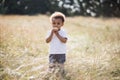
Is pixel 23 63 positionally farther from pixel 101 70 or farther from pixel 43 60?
pixel 101 70

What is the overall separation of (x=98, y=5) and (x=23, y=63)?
77.0ft

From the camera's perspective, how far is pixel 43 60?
5.45 metres

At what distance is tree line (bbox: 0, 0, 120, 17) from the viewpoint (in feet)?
87.4

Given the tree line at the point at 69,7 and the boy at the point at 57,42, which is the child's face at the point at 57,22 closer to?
the boy at the point at 57,42

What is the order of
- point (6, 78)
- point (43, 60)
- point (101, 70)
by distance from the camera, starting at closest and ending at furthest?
1. point (6, 78)
2. point (101, 70)
3. point (43, 60)

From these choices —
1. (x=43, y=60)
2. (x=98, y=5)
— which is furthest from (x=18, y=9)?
A: (x=43, y=60)

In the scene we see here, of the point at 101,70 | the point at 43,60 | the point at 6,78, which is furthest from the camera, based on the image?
the point at 43,60

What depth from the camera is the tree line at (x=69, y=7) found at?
87.4 feet

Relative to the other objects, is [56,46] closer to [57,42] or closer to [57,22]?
[57,42]

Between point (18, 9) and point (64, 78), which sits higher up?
point (64, 78)

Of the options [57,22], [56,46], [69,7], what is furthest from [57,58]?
[69,7]

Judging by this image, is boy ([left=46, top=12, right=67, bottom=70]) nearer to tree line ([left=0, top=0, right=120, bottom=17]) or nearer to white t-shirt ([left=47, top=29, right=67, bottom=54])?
white t-shirt ([left=47, top=29, right=67, bottom=54])

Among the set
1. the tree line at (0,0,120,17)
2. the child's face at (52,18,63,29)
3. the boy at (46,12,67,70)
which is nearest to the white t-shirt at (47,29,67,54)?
the boy at (46,12,67,70)

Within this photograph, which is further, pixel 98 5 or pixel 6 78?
pixel 98 5
